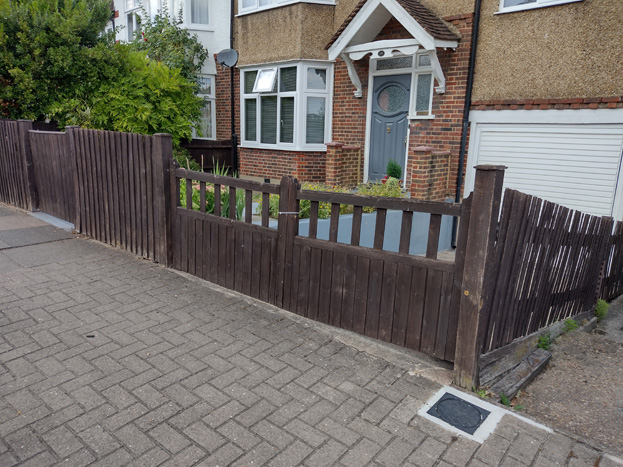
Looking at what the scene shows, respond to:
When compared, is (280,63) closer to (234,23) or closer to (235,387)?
(234,23)

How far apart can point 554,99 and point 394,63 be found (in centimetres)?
321

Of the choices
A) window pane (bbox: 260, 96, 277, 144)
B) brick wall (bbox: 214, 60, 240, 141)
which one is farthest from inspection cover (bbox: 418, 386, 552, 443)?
brick wall (bbox: 214, 60, 240, 141)

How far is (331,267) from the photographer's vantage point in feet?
13.9

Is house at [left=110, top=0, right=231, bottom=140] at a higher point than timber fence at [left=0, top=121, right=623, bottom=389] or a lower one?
higher

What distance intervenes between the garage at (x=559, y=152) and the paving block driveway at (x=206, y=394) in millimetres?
5629

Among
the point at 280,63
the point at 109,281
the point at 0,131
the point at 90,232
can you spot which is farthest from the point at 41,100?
the point at 109,281

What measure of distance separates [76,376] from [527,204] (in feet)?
11.4

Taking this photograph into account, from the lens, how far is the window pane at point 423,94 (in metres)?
→ 9.21

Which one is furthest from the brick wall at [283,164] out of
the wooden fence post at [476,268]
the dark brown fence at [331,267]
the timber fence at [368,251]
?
the wooden fence post at [476,268]

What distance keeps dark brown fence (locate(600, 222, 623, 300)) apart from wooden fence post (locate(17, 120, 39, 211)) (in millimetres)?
8884

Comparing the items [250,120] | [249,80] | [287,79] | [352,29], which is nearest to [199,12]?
[249,80]

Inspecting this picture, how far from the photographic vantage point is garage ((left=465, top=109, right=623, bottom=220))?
744 centimetres

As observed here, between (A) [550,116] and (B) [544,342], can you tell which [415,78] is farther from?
(B) [544,342]

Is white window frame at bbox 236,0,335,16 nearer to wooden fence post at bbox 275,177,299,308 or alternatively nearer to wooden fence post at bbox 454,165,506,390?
wooden fence post at bbox 275,177,299,308
